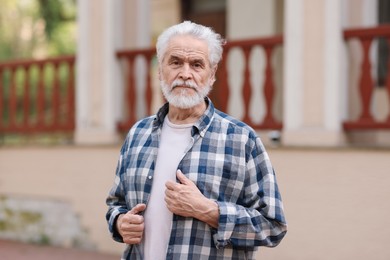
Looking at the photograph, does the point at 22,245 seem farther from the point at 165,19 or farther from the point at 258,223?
the point at 258,223

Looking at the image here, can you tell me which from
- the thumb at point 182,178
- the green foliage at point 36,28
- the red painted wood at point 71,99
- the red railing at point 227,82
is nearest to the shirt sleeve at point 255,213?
the thumb at point 182,178

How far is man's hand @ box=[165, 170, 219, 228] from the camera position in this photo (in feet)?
7.93

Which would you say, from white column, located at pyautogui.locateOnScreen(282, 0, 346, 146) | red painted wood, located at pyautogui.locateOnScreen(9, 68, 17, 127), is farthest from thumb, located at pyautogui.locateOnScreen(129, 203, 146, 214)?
red painted wood, located at pyautogui.locateOnScreen(9, 68, 17, 127)

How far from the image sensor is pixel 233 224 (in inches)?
95.7

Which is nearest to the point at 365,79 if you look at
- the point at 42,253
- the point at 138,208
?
the point at 138,208

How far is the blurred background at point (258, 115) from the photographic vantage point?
232 inches

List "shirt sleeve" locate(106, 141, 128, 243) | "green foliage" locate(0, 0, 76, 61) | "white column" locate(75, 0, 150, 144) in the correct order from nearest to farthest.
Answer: "shirt sleeve" locate(106, 141, 128, 243), "white column" locate(75, 0, 150, 144), "green foliage" locate(0, 0, 76, 61)

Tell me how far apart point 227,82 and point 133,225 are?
4.50m

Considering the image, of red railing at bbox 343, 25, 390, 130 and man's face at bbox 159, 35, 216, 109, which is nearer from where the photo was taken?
man's face at bbox 159, 35, 216, 109

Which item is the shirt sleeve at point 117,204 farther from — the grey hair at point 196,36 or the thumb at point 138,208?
the grey hair at point 196,36

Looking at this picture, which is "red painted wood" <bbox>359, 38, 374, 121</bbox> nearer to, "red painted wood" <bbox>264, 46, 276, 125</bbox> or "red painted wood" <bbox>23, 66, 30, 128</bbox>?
"red painted wood" <bbox>264, 46, 276, 125</bbox>

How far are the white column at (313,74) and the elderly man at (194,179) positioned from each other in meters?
3.56

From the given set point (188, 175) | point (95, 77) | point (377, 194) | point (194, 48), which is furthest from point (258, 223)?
point (95, 77)

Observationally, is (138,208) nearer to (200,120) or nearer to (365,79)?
(200,120)
